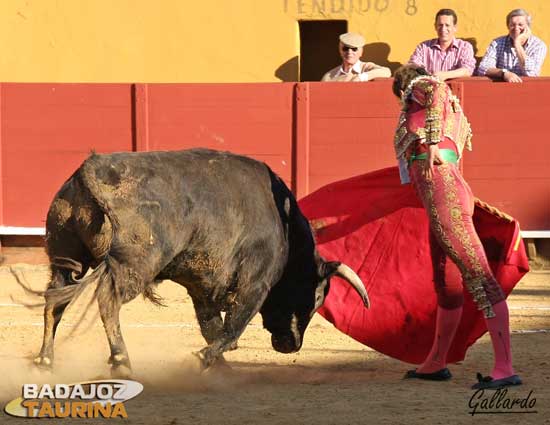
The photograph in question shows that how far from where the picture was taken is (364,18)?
343 inches

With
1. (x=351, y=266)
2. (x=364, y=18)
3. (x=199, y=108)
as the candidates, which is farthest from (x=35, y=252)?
(x=351, y=266)

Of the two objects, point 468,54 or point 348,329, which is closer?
point 348,329

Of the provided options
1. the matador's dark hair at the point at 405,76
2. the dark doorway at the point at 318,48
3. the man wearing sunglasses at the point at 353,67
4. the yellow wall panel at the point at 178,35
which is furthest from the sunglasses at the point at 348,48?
the matador's dark hair at the point at 405,76

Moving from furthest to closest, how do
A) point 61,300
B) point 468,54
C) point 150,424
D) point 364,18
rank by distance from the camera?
point 364,18
point 468,54
point 61,300
point 150,424

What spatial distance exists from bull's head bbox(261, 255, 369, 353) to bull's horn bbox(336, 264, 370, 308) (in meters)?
0.06

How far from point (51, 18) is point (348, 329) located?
5.17m

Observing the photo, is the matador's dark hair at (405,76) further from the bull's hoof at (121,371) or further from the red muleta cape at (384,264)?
the bull's hoof at (121,371)

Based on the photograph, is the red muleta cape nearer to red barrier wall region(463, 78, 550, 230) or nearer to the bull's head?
the bull's head

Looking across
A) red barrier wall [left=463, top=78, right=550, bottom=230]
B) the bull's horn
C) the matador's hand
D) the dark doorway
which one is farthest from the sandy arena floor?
the dark doorway

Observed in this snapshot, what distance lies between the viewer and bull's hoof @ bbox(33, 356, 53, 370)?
13.9 feet

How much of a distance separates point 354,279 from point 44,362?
1192 mm

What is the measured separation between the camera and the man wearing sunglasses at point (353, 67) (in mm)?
8008

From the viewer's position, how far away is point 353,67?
8.06m

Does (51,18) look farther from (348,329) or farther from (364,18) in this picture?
(348,329)
